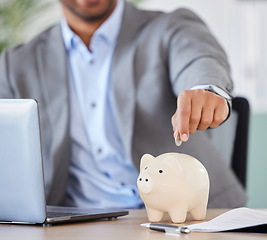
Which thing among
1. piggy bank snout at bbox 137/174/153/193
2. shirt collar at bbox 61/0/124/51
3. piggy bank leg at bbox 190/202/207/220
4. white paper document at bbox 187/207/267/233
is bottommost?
piggy bank leg at bbox 190/202/207/220

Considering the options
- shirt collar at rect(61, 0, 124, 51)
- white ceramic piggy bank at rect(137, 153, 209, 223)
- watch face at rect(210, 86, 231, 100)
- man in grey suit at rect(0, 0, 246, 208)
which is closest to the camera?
white ceramic piggy bank at rect(137, 153, 209, 223)

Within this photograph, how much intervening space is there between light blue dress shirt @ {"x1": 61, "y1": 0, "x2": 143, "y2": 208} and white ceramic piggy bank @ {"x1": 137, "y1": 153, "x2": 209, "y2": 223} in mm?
548

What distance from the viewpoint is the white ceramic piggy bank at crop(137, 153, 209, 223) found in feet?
2.43

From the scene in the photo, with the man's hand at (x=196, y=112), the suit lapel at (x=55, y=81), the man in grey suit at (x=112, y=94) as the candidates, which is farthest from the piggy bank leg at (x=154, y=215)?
the suit lapel at (x=55, y=81)

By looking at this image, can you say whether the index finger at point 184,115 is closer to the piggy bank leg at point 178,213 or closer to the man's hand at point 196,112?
the man's hand at point 196,112

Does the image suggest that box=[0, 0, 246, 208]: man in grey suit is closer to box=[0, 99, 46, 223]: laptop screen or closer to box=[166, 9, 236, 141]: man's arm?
box=[166, 9, 236, 141]: man's arm

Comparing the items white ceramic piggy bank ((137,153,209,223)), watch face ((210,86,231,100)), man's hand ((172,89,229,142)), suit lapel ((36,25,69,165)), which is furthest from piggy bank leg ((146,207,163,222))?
suit lapel ((36,25,69,165))

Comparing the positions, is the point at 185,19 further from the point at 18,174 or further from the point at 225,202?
the point at 18,174

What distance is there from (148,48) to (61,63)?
27 cm

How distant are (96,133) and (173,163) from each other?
726mm

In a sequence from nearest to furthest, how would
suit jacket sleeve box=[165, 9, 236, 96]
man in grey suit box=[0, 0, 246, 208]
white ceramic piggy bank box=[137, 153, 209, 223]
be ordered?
white ceramic piggy bank box=[137, 153, 209, 223], suit jacket sleeve box=[165, 9, 236, 96], man in grey suit box=[0, 0, 246, 208]

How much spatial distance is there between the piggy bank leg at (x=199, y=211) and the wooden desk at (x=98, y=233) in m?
0.02

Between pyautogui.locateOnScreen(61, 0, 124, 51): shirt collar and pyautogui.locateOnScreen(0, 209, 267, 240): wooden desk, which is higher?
pyautogui.locateOnScreen(61, 0, 124, 51): shirt collar

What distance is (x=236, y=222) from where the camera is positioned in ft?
2.23
